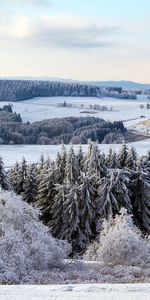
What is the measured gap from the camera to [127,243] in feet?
94.9

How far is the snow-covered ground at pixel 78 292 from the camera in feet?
61.9

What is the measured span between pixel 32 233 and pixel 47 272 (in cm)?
279

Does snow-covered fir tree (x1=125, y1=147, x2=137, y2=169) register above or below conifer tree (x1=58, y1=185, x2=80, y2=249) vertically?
above

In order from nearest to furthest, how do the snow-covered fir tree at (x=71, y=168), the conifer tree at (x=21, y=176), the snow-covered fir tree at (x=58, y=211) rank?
the snow-covered fir tree at (x=58, y=211), the snow-covered fir tree at (x=71, y=168), the conifer tree at (x=21, y=176)

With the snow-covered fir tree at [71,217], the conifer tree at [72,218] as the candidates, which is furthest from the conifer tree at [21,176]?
the conifer tree at [72,218]

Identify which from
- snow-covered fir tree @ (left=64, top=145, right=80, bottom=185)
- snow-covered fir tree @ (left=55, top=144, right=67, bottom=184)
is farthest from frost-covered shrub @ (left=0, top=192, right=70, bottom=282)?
snow-covered fir tree @ (left=55, top=144, right=67, bottom=184)

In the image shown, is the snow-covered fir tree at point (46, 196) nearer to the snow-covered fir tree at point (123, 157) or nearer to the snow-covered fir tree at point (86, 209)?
the snow-covered fir tree at point (86, 209)

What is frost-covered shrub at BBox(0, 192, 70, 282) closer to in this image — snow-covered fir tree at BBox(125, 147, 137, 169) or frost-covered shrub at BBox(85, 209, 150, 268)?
frost-covered shrub at BBox(85, 209, 150, 268)

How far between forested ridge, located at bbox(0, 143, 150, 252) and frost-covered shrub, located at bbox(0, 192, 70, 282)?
1303 centimetres

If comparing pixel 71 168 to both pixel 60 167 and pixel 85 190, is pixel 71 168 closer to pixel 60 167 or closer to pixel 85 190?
pixel 60 167

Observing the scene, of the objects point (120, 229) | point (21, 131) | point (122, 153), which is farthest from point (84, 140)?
point (120, 229)

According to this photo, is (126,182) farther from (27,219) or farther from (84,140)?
(84,140)

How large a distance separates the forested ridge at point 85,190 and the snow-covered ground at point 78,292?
20.5 metres

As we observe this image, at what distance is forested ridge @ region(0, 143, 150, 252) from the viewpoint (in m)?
43.5
